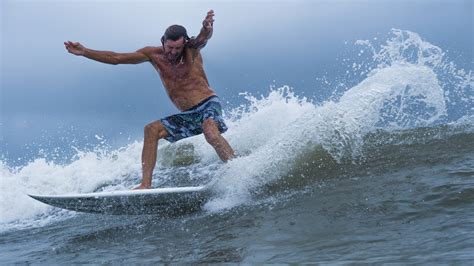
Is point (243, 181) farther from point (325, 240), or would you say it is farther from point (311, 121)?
point (325, 240)

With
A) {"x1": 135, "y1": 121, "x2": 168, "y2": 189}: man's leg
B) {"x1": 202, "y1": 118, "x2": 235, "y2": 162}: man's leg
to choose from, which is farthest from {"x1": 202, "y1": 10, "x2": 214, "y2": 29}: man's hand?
{"x1": 135, "y1": 121, "x2": 168, "y2": 189}: man's leg

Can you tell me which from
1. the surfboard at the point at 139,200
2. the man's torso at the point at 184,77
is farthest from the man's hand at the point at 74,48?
the surfboard at the point at 139,200

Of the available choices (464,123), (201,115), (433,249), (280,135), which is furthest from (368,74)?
(433,249)

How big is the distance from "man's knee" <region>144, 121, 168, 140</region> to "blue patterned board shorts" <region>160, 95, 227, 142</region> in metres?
0.07

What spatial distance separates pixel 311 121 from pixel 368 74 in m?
2.22

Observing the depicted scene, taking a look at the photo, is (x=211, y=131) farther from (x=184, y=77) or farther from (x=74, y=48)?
(x=74, y=48)

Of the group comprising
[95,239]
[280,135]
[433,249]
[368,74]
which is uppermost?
[368,74]

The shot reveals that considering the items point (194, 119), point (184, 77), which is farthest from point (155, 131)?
point (184, 77)

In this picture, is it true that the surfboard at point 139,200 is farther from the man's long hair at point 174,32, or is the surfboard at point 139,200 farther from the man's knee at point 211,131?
the man's long hair at point 174,32

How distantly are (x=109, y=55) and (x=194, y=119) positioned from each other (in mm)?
1401

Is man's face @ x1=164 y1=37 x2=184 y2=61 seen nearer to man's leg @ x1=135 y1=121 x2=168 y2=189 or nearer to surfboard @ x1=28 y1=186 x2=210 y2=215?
man's leg @ x1=135 y1=121 x2=168 y2=189

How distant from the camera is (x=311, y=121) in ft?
29.1

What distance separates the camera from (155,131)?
7.84m

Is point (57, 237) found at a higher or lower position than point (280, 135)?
lower
